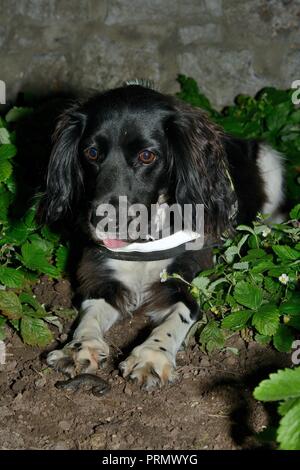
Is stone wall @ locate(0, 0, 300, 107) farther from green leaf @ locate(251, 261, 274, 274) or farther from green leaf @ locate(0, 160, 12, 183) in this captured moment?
green leaf @ locate(251, 261, 274, 274)

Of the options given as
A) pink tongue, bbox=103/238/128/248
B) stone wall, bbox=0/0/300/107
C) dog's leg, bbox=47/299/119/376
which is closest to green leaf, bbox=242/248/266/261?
pink tongue, bbox=103/238/128/248

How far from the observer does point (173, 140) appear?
142 inches

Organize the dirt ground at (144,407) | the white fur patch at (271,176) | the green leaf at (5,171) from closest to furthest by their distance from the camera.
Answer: the dirt ground at (144,407)
the green leaf at (5,171)
the white fur patch at (271,176)

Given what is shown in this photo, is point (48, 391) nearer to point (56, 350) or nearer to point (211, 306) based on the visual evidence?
point (56, 350)

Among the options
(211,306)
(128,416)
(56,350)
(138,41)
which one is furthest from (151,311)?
(138,41)

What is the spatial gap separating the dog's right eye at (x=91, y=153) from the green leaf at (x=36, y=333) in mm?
848

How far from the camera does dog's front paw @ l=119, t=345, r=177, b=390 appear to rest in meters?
3.16

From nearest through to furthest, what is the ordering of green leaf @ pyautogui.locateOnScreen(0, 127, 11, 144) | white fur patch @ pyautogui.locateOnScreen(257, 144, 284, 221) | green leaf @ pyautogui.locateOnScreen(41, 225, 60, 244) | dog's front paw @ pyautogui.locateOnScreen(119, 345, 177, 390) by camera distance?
dog's front paw @ pyautogui.locateOnScreen(119, 345, 177, 390)
green leaf @ pyautogui.locateOnScreen(41, 225, 60, 244)
green leaf @ pyautogui.locateOnScreen(0, 127, 11, 144)
white fur patch @ pyautogui.locateOnScreen(257, 144, 284, 221)

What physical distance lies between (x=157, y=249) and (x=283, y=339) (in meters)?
0.81

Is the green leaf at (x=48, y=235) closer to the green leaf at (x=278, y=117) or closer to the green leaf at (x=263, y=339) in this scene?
the green leaf at (x=263, y=339)

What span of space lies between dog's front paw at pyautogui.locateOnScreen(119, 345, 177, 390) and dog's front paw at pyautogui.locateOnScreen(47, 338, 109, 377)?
16 centimetres

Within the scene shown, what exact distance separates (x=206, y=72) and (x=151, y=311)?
2919mm

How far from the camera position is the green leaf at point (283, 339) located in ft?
10.8

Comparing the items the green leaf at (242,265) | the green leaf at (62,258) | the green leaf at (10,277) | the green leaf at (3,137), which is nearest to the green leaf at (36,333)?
the green leaf at (10,277)
